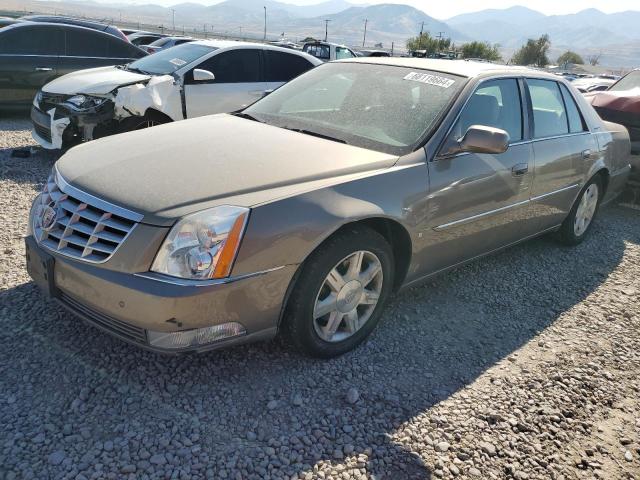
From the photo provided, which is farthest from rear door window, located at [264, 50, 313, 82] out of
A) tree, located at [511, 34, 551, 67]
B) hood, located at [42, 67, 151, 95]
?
tree, located at [511, 34, 551, 67]

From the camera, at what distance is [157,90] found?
6.38 meters

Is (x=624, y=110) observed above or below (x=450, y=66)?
below

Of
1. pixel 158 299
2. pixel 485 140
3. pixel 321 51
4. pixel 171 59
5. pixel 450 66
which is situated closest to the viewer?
pixel 158 299

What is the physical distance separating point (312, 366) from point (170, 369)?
0.76 meters

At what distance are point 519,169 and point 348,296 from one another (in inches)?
69.2

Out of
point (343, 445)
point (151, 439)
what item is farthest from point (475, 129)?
point (151, 439)

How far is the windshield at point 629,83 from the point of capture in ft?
27.3

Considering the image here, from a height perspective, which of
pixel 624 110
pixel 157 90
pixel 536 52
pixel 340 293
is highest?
pixel 536 52

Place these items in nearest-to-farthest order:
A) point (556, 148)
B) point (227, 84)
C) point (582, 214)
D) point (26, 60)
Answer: point (556, 148)
point (582, 214)
point (227, 84)
point (26, 60)

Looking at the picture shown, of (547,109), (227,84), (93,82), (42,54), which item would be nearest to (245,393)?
(547,109)

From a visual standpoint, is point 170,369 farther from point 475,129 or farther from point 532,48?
point 532,48

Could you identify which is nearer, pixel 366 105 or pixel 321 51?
pixel 366 105

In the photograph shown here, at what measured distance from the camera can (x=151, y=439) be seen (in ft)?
7.71

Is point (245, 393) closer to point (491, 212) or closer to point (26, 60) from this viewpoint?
point (491, 212)
